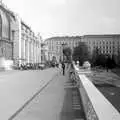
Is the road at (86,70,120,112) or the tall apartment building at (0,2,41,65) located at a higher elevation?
the tall apartment building at (0,2,41,65)

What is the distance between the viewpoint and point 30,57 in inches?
4432

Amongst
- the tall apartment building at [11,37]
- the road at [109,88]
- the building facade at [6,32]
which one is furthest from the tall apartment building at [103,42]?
the road at [109,88]

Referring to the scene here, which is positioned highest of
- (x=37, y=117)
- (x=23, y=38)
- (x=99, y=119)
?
(x=23, y=38)

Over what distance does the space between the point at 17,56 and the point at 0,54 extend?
1818 cm

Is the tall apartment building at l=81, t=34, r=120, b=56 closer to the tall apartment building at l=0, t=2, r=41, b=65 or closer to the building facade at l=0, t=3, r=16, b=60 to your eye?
the tall apartment building at l=0, t=2, r=41, b=65

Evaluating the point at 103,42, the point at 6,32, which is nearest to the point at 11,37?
the point at 6,32

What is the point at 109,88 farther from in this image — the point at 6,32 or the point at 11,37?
the point at 11,37

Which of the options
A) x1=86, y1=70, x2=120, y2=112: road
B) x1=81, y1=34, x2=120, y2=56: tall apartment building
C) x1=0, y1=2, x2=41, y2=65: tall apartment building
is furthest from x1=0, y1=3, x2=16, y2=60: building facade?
x1=81, y1=34, x2=120, y2=56: tall apartment building

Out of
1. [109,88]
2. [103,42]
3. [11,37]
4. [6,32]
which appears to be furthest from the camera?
[103,42]

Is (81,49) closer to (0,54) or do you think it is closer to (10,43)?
(10,43)

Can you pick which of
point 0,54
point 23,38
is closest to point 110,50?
point 23,38

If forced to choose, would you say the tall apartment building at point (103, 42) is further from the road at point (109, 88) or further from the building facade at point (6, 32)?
the road at point (109, 88)

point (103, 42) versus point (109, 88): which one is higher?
point (103, 42)

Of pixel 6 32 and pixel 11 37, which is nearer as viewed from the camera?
pixel 6 32
